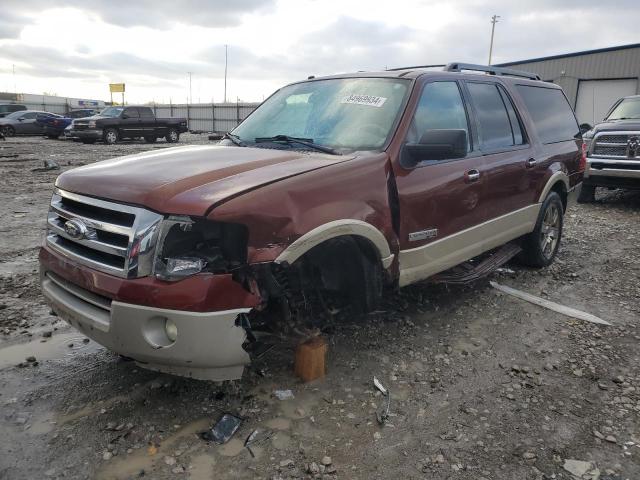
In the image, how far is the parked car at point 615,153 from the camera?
879cm

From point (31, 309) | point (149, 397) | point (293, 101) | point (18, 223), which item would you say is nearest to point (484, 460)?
point (149, 397)

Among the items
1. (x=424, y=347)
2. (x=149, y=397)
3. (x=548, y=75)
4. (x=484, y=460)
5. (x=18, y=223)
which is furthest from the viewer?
(x=548, y=75)

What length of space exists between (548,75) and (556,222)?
1036 inches

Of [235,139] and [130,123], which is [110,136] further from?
[235,139]

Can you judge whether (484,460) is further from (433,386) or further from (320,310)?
(320,310)

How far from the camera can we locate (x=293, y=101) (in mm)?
4098

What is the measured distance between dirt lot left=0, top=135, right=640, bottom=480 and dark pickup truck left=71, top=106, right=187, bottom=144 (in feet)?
64.8

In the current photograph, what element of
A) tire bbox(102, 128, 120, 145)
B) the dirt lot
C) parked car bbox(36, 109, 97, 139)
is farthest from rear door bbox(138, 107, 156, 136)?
the dirt lot

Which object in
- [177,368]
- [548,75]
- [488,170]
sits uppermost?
[548,75]

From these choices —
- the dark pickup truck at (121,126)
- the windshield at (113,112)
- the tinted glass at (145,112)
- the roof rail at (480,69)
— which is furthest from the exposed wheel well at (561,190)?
the tinted glass at (145,112)

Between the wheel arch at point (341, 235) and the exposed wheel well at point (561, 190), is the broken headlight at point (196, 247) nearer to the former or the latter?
the wheel arch at point (341, 235)

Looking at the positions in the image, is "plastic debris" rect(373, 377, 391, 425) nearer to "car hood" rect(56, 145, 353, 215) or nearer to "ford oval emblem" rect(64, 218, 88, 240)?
"car hood" rect(56, 145, 353, 215)

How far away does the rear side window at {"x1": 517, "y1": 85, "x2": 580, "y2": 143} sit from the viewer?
5098 millimetres

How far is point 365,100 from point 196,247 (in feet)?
5.76
